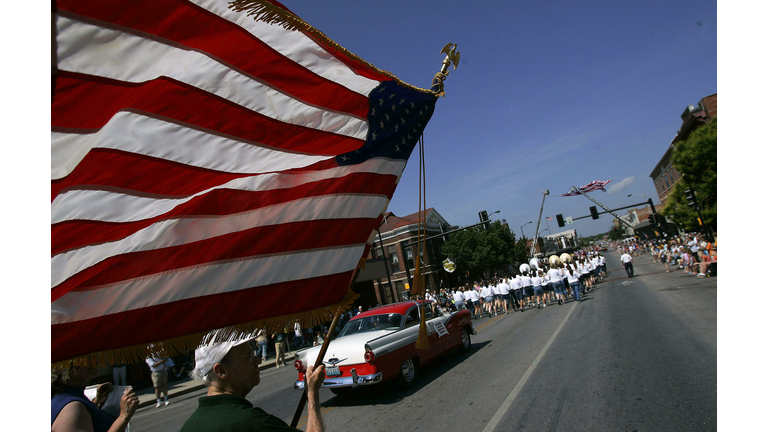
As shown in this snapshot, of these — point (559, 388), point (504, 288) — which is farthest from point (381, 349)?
point (504, 288)

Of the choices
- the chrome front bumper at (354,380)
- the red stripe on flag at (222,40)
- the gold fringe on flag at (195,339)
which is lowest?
the chrome front bumper at (354,380)

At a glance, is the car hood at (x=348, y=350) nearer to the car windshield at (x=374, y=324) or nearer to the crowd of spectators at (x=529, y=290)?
the car windshield at (x=374, y=324)

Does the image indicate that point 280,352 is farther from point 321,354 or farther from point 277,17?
point 277,17

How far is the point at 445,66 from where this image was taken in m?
3.65

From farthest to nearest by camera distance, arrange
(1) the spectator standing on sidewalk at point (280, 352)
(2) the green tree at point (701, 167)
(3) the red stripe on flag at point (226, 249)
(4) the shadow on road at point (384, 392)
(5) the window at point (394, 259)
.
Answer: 1. (5) the window at point (394, 259)
2. (2) the green tree at point (701, 167)
3. (1) the spectator standing on sidewalk at point (280, 352)
4. (4) the shadow on road at point (384, 392)
5. (3) the red stripe on flag at point (226, 249)

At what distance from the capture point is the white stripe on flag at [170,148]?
91.4 inches

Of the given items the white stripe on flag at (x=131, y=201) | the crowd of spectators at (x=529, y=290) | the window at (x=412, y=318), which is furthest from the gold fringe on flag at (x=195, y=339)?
the crowd of spectators at (x=529, y=290)

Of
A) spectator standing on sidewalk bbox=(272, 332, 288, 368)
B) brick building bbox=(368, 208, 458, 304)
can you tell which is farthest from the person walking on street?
spectator standing on sidewalk bbox=(272, 332, 288, 368)

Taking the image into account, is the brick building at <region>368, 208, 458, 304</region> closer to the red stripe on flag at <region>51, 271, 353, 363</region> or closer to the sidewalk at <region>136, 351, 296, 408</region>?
the sidewalk at <region>136, 351, 296, 408</region>

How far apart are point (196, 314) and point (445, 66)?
281 cm

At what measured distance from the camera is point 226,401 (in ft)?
7.00

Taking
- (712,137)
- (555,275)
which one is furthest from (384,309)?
(712,137)

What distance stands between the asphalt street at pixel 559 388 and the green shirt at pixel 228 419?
401 centimetres
